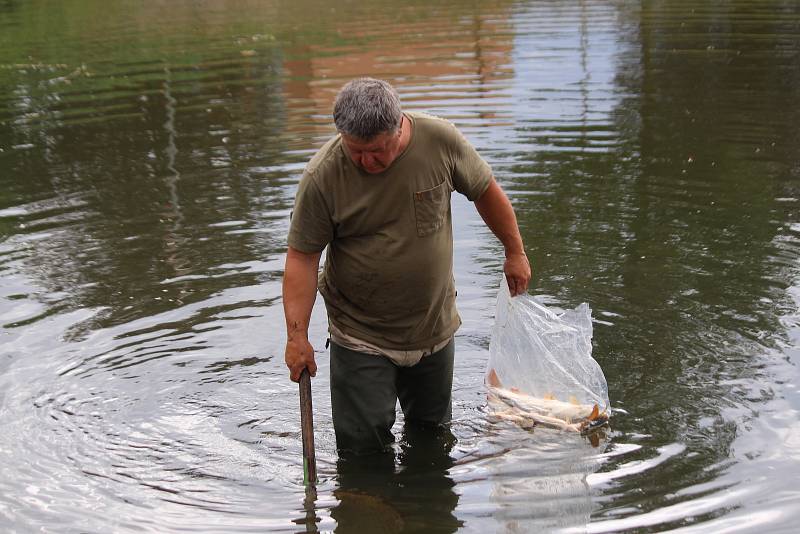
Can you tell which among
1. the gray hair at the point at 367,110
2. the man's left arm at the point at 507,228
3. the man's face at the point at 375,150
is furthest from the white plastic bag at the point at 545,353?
the gray hair at the point at 367,110

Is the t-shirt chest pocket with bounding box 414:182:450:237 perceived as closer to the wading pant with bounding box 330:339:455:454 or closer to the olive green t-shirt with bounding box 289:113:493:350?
the olive green t-shirt with bounding box 289:113:493:350

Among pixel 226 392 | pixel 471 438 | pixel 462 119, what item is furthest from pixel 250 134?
pixel 471 438

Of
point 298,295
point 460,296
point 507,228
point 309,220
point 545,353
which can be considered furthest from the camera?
point 460,296

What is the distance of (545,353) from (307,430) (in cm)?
133

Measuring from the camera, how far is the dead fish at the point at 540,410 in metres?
5.17

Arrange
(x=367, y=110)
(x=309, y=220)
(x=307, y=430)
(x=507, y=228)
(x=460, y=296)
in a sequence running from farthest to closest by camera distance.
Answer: (x=460, y=296) < (x=507, y=228) < (x=307, y=430) < (x=309, y=220) < (x=367, y=110)

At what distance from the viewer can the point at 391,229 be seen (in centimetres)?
431

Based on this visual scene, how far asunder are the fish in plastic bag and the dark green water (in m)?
0.13

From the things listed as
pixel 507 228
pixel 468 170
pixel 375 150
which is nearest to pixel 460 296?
pixel 507 228

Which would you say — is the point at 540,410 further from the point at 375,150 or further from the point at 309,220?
the point at 375,150

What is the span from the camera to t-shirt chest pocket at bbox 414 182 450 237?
14.0ft

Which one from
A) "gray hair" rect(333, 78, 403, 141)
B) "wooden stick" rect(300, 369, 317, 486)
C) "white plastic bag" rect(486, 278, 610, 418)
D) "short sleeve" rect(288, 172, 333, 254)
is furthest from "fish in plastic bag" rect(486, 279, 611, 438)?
"gray hair" rect(333, 78, 403, 141)

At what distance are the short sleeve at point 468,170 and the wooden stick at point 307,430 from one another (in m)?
1.07

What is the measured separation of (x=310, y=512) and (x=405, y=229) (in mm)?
1334
